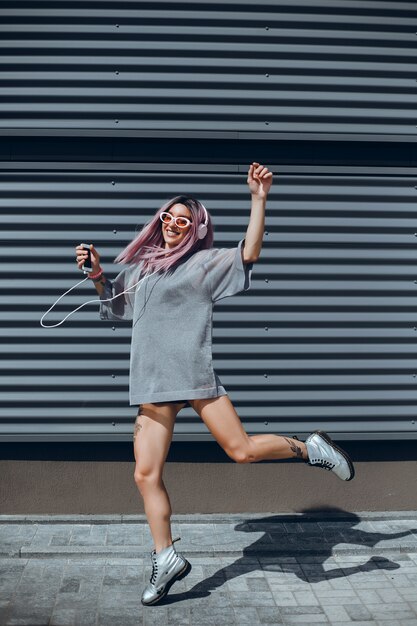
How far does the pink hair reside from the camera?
5570 mm

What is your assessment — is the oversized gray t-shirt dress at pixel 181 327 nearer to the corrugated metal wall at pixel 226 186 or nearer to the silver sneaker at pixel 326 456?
the silver sneaker at pixel 326 456

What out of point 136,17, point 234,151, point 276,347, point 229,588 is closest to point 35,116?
point 136,17

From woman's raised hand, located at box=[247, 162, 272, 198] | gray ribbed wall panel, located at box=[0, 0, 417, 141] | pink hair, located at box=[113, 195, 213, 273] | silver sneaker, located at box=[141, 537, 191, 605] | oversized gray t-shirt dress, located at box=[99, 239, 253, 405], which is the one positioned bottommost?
silver sneaker, located at box=[141, 537, 191, 605]

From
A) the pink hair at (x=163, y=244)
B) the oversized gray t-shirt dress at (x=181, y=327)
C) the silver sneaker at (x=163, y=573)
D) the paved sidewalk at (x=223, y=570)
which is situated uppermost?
the pink hair at (x=163, y=244)

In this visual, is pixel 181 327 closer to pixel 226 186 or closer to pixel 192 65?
pixel 226 186

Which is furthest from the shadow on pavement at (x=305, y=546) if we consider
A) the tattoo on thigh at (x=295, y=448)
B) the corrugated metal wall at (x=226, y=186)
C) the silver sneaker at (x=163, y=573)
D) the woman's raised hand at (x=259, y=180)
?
the woman's raised hand at (x=259, y=180)

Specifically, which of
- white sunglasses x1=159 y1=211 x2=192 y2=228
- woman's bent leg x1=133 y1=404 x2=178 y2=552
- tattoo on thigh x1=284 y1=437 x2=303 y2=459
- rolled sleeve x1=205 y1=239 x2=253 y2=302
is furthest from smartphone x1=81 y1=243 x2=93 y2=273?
tattoo on thigh x1=284 y1=437 x2=303 y2=459

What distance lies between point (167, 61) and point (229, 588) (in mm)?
3935

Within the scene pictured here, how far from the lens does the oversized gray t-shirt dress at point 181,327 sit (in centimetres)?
549

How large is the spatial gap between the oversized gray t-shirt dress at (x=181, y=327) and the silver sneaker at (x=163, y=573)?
95 centimetres

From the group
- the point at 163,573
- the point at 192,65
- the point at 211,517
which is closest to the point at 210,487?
the point at 211,517

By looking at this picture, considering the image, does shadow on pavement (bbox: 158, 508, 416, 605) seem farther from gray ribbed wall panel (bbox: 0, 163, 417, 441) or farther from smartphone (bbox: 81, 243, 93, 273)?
smartphone (bbox: 81, 243, 93, 273)

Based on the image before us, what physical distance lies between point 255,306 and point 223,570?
2086mm

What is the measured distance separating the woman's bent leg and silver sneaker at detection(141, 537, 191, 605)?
0.18 feet
